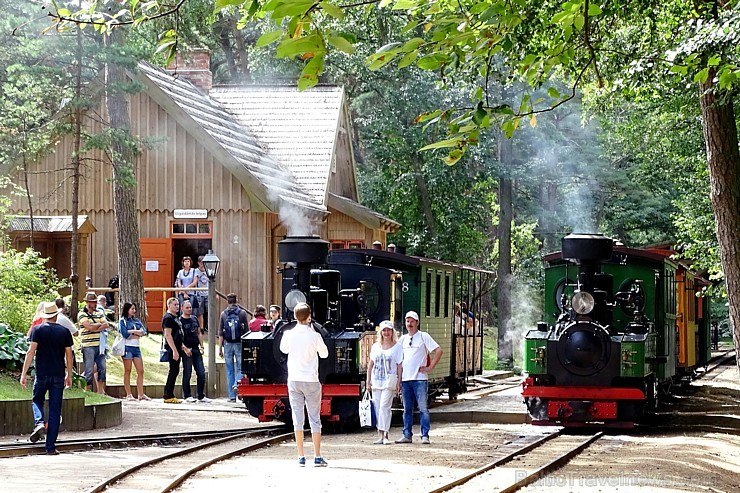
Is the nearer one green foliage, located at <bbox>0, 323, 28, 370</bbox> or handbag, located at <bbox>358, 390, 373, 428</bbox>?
handbag, located at <bbox>358, 390, 373, 428</bbox>

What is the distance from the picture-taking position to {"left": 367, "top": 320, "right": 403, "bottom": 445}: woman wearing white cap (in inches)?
647

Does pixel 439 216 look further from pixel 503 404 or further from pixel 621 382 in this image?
pixel 621 382

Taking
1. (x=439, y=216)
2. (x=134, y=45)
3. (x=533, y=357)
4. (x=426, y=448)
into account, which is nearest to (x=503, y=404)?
(x=533, y=357)

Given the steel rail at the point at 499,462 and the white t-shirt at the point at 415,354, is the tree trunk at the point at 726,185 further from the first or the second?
the white t-shirt at the point at 415,354

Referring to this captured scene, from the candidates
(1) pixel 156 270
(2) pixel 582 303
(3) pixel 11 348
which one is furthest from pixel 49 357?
(1) pixel 156 270

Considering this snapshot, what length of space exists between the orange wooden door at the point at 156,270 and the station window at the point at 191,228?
42 cm

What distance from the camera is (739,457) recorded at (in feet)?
52.4

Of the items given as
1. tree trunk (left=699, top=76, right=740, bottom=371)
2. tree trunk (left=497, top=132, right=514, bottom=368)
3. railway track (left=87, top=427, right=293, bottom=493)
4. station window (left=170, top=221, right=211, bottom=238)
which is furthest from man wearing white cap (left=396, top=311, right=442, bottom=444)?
tree trunk (left=497, top=132, right=514, bottom=368)

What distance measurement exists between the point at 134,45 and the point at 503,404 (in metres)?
9.82

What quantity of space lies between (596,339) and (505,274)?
2063cm

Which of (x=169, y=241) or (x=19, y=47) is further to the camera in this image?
(x=169, y=241)

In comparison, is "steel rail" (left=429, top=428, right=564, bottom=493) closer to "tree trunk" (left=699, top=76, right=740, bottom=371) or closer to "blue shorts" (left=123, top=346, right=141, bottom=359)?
"tree trunk" (left=699, top=76, right=740, bottom=371)

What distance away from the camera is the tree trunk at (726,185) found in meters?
15.7

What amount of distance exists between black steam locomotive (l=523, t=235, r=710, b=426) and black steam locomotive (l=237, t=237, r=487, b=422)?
2.43 metres
